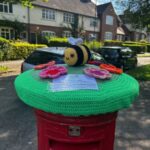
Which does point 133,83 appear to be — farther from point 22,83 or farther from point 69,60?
point 22,83

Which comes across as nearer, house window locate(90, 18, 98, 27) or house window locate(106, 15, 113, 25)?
house window locate(90, 18, 98, 27)

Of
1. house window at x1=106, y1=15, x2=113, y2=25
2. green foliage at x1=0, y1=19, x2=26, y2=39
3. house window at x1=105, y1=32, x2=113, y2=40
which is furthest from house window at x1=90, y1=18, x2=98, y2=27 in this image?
green foliage at x1=0, y1=19, x2=26, y2=39

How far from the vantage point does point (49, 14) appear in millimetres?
35250

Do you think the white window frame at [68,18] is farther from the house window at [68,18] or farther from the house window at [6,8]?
the house window at [6,8]

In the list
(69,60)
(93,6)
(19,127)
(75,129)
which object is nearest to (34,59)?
(19,127)

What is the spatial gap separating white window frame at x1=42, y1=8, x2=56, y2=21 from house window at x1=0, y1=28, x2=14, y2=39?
5.78 m

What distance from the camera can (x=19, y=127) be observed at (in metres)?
5.19

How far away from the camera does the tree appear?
1473 centimetres

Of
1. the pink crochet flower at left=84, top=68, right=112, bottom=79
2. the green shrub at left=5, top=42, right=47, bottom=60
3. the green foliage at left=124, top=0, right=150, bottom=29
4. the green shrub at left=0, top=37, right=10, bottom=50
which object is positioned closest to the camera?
the pink crochet flower at left=84, top=68, right=112, bottom=79

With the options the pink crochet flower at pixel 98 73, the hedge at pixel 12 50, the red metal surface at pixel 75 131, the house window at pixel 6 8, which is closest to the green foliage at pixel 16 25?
the house window at pixel 6 8

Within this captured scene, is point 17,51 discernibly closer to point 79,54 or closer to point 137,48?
point 79,54

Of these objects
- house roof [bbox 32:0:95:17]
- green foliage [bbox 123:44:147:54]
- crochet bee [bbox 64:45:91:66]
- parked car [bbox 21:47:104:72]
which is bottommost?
green foliage [bbox 123:44:147:54]

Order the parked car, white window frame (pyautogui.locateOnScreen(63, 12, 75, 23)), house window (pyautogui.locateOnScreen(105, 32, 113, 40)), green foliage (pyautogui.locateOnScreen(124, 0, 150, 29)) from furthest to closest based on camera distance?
house window (pyautogui.locateOnScreen(105, 32, 113, 40))
white window frame (pyautogui.locateOnScreen(63, 12, 75, 23))
green foliage (pyautogui.locateOnScreen(124, 0, 150, 29))
the parked car

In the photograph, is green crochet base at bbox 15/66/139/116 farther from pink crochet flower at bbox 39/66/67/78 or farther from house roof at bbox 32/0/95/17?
house roof at bbox 32/0/95/17
